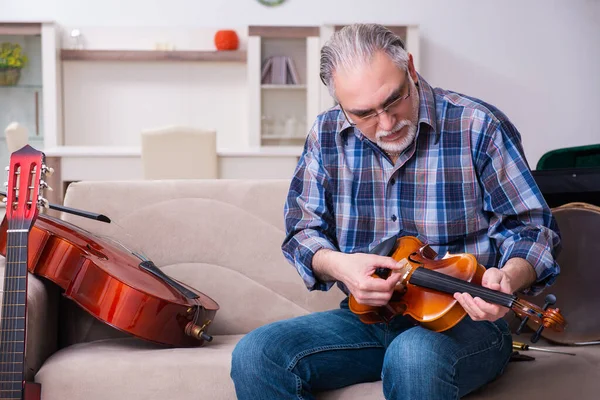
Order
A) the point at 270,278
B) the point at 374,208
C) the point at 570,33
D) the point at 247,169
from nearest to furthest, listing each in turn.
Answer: the point at 374,208 → the point at 270,278 → the point at 247,169 → the point at 570,33

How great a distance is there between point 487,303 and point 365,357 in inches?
13.4

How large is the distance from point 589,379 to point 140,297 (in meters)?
0.92

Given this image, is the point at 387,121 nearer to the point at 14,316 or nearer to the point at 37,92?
the point at 14,316

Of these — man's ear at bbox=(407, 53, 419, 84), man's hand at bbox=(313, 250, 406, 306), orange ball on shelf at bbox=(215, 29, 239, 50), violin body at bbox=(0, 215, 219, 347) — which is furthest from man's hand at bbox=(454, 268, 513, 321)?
orange ball on shelf at bbox=(215, 29, 239, 50)

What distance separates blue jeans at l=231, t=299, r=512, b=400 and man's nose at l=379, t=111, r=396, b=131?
363 millimetres

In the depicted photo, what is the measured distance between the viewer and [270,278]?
192 cm

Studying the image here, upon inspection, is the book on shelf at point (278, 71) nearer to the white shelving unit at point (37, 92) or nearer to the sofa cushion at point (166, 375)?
the white shelving unit at point (37, 92)

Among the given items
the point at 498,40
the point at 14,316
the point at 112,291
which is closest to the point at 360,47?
the point at 112,291

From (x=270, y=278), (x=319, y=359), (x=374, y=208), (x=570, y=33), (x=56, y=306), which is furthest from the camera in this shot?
(x=570, y=33)

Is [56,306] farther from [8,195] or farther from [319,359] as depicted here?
[319,359]

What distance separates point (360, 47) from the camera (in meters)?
1.37

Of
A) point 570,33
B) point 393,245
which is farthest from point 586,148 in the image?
point 570,33

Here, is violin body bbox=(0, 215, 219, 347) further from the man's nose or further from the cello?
the man's nose

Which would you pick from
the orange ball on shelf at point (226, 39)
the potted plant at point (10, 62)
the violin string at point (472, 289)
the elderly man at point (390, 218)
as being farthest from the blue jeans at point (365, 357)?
the potted plant at point (10, 62)
